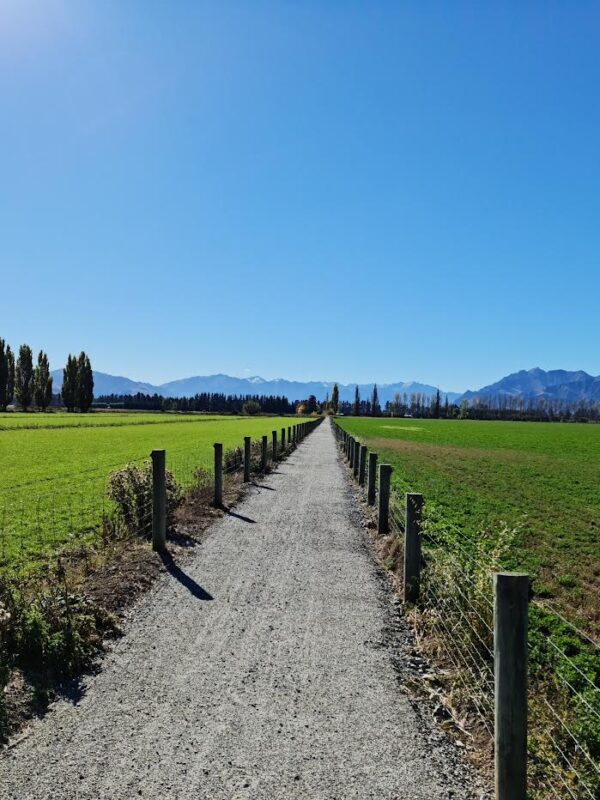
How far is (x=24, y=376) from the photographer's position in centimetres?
10438

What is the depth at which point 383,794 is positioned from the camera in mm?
3326

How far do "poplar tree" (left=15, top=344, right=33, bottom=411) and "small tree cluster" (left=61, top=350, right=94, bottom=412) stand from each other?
6134 millimetres

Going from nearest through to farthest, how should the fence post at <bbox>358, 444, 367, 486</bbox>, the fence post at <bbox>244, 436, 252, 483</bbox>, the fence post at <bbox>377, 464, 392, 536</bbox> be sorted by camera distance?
the fence post at <bbox>377, 464, 392, 536</bbox>
the fence post at <bbox>358, 444, 367, 486</bbox>
the fence post at <bbox>244, 436, 252, 483</bbox>

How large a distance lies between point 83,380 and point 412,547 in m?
111

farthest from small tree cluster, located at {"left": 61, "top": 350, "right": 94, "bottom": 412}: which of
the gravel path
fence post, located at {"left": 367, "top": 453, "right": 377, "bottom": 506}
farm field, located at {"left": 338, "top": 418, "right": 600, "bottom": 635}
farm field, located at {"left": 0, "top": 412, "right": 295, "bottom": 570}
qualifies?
the gravel path

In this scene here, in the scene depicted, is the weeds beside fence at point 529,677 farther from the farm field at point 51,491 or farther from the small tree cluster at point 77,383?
the small tree cluster at point 77,383

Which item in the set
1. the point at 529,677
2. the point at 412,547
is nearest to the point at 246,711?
the point at 529,677

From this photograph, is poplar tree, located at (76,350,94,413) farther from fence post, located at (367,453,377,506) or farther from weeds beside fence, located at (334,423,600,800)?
weeds beside fence, located at (334,423,600,800)

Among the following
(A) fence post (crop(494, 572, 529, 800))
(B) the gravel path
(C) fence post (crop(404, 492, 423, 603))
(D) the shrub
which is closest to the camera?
(A) fence post (crop(494, 572, 529, 800))

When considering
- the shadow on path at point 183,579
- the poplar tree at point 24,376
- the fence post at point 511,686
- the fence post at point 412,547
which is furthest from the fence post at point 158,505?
the poplar tree at point 24,376

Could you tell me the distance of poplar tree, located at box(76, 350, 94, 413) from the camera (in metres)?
108

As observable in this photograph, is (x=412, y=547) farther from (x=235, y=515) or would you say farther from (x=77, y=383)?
(x=77, y=383)

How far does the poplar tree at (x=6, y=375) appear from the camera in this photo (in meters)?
94.3

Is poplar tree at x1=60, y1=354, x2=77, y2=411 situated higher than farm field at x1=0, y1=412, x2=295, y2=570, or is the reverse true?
poplar tree at x1=60, y1=354, x2=77, y2=411
